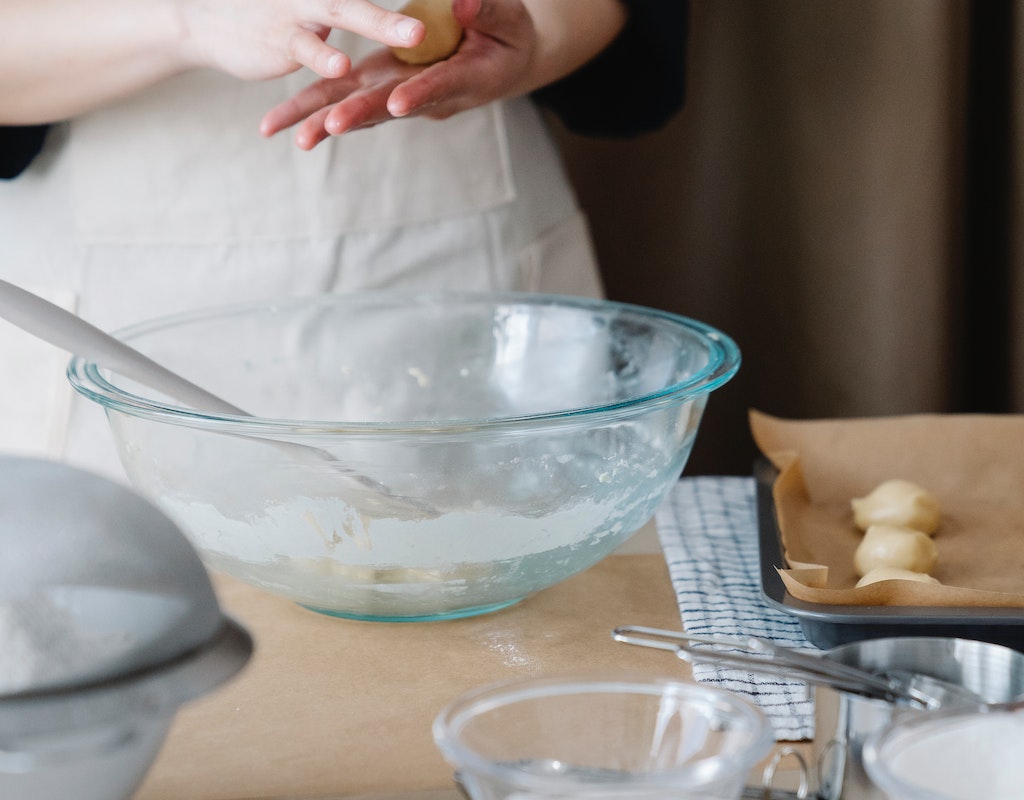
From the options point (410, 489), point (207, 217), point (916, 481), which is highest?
point (207, 217)

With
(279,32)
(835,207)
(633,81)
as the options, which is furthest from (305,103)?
(835,207)

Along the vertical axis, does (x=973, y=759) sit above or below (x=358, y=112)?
below

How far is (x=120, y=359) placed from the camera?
0.55 meters

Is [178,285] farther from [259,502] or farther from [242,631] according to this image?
[242,631]

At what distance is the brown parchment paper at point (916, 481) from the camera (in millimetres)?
699

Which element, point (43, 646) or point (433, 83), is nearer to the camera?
point (43, 646)

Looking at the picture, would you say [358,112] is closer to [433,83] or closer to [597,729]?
[433,83]

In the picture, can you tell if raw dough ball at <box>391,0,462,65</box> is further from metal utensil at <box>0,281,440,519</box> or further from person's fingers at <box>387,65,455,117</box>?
metal utensil at <box>0,281,440,519</box>

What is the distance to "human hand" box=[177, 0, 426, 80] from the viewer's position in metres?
0.62

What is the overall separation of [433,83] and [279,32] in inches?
Result: 3.8

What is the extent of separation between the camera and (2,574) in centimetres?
34

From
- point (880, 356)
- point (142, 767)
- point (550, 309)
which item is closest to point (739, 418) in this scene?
point (880, 356)

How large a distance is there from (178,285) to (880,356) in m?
0.91

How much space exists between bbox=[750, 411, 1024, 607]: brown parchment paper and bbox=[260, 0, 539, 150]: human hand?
32 centimetres
